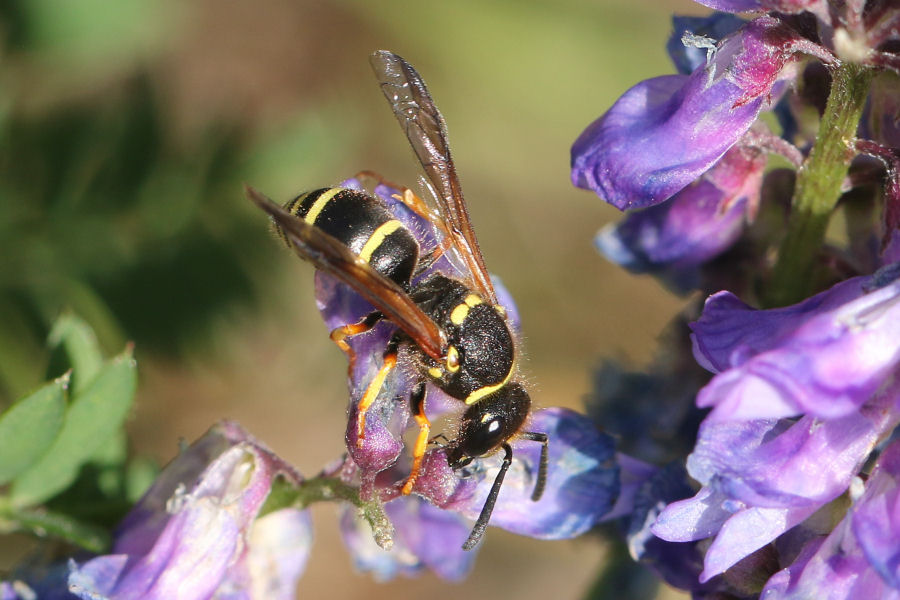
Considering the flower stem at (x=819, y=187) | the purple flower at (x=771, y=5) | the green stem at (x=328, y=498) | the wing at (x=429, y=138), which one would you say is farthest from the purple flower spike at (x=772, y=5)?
the green stem at (x=328, y=498)

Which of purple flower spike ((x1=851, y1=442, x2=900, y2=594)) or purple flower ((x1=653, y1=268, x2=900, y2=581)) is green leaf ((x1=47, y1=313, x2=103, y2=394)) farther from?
purple flower spike ((x1=851, y1=442, x2=900, y2=594))

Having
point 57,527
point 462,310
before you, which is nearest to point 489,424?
point 462,310

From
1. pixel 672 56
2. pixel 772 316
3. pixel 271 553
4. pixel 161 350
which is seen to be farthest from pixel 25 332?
pixel 772 316

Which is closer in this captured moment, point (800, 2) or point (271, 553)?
point (800, 2)

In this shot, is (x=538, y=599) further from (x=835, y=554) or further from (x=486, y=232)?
(x=835, y=554)

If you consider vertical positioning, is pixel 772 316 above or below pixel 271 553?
above

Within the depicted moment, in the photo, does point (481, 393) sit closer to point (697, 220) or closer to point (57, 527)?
point (697, 220)

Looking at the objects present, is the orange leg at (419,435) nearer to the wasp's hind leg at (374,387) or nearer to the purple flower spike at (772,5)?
the wasp's hind leg at (374,387)
